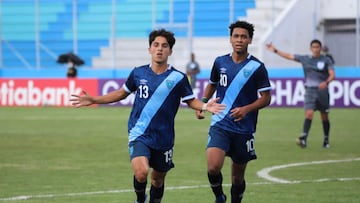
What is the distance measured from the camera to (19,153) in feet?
63.8

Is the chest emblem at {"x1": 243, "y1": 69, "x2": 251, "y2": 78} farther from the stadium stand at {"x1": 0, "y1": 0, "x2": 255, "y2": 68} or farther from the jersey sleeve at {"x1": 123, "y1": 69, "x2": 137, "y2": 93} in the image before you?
the stadium stand at {"x1": 0, "y1": 0, "x2": 255, "y2": 68}

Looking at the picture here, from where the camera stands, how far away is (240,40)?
11305mm

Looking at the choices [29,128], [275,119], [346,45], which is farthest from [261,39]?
[29,128]

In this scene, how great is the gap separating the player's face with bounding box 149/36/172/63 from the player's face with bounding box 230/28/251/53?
1.13m

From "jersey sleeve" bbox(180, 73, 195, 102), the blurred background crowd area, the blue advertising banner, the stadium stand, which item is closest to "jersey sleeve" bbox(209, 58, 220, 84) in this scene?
"jersey sleeve" bbox(180, 73, 195, 102)

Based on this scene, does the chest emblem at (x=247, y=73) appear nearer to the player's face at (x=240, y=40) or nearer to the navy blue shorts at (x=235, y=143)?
the player's face at (x=240, y=40)

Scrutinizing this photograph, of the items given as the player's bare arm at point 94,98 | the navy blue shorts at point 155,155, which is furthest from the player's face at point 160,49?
the navy blue shorts at point 155,155

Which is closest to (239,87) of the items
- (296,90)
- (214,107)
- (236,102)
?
(236,102)

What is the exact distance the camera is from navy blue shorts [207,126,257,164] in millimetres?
11281

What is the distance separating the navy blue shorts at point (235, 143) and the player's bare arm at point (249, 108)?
0.33 metres

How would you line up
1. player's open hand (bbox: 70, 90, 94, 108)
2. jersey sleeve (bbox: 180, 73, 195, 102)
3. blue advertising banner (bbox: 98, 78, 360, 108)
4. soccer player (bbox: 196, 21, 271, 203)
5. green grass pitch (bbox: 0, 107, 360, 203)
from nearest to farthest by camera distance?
player's open hand (bbox: 70, 90, 94, 108) → jersey sleeve (bbox: 180, 73, 195, 102) → soccer player (bbox: 196, 21, 271, 203) → green grass pitch (bbox: 0, 107, 360, 203) → blue advertising banner (bbox: 98, 78, 360, 108)

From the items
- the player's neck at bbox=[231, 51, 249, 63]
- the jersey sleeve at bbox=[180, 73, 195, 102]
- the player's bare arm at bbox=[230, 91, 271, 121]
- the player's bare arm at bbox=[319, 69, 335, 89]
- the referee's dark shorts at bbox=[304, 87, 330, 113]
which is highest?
the player's neck at bbox=[231, 51, 249, 63]

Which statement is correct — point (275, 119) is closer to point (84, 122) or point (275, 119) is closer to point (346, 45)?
point (84, 122)

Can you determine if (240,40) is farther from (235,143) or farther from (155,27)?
(155,27)
